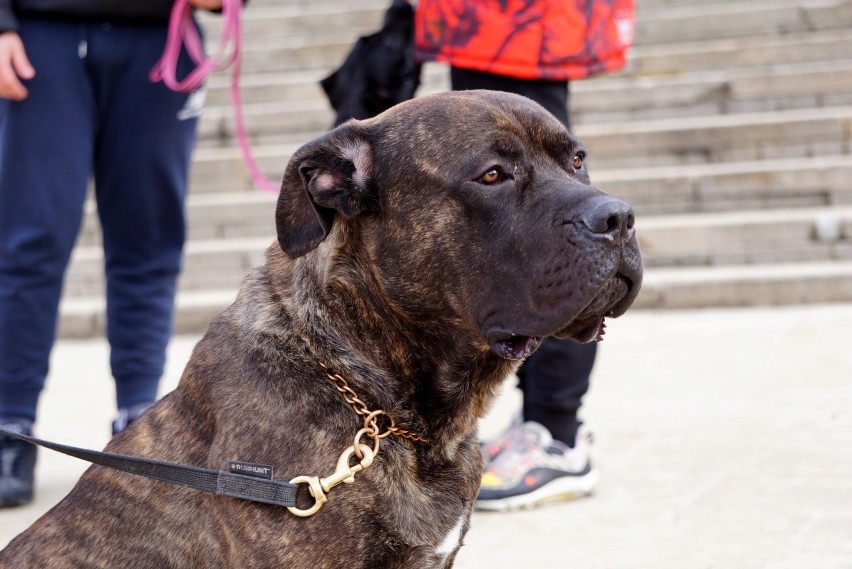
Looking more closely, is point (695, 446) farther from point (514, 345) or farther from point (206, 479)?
point (206, 479)

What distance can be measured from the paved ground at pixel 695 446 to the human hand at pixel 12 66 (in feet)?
4.97

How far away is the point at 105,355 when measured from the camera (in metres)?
7.41

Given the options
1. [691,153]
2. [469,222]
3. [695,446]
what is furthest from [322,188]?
[691,153]

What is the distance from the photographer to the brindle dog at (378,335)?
254cm

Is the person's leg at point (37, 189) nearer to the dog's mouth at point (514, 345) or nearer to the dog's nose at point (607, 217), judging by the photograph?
the dog's mouth at point (514, 345)

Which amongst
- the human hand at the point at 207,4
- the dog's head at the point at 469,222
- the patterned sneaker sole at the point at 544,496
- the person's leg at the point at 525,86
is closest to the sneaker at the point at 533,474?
the patterned sneaker sole at the point at 544,496

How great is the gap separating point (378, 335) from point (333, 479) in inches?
16.0

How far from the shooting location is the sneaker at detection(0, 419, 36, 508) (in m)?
4.23

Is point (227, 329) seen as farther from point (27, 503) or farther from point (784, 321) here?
point (784, 321)

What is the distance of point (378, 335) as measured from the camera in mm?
2744

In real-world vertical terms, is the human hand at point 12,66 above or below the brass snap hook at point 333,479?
above

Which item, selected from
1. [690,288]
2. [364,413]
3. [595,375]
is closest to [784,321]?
[690,288]

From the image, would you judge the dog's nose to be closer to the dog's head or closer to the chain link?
the dog's head

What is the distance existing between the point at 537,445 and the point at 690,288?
11.6ft
